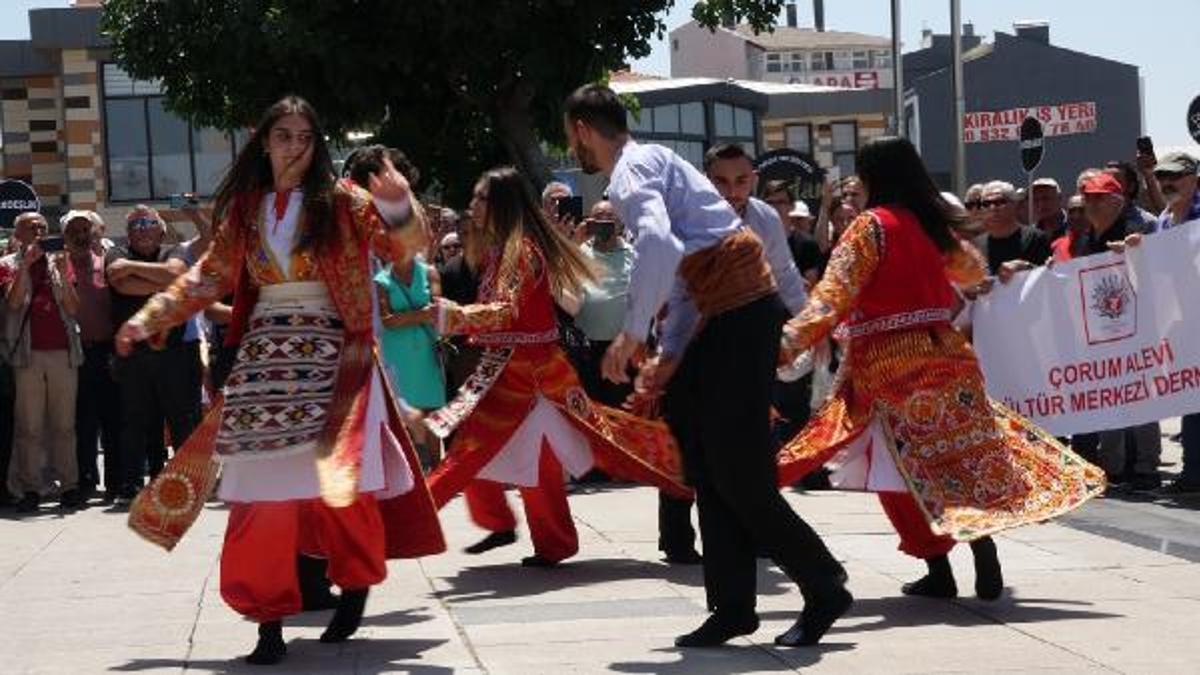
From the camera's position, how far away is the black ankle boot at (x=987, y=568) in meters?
8.02

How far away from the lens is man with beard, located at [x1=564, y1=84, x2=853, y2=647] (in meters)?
7.11

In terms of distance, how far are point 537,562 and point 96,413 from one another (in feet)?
20.3

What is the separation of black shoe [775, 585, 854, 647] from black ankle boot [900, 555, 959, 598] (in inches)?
40.7

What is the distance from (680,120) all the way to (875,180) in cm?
4200

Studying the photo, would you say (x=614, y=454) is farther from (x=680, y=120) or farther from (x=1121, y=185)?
(x=680, y=120)

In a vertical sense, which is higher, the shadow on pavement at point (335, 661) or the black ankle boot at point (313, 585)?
the black ankle boot at point (313, 585)

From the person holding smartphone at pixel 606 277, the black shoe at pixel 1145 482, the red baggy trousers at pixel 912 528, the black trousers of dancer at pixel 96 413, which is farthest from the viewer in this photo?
the black trousers of dancer at pixel 96 413

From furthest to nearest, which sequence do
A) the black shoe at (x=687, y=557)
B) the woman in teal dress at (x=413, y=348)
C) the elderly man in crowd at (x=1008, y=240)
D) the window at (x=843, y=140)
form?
the window at (x=843, y=140) → the elderly man in crowd at (x=1008, y=240) → the woman in teal dress at (x=413, y=348) → the black shoe at (x=687, y=557)

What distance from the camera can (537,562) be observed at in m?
9.77

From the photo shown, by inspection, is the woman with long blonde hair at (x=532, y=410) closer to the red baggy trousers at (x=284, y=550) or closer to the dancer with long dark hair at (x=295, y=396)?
the dancer with long dark hair at (x=295, y=396)

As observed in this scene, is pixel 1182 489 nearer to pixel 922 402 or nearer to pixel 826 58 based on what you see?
pixel 922 402

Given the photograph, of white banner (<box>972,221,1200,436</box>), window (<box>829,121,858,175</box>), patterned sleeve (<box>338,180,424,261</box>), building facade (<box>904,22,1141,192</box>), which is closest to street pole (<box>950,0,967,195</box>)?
white banner (<box>972,221,1200,436</box>)

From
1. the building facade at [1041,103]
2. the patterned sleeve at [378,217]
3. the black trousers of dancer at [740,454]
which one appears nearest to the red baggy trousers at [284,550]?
the patterned sleeve at [378,217]

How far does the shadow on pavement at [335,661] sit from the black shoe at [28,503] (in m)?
7.17
